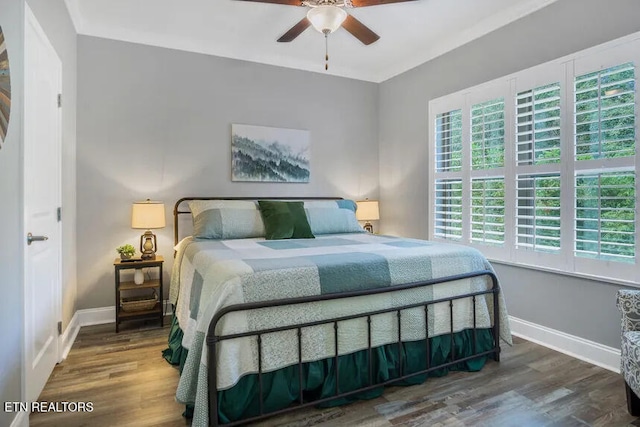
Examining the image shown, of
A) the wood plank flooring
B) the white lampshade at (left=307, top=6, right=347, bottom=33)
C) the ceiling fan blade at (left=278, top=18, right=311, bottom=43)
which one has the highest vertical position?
the ceiling fan blade at (left=278, top=18, right=311, bottom=43)

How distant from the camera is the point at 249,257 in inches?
87.1

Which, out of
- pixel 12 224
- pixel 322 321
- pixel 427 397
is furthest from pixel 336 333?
pixel 12 224

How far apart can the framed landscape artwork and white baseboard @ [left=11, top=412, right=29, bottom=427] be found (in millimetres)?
1249

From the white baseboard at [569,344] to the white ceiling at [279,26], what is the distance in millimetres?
2621

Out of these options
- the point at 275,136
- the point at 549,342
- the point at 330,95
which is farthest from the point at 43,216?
the point at 549,342

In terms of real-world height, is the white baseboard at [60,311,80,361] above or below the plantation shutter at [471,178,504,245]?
below

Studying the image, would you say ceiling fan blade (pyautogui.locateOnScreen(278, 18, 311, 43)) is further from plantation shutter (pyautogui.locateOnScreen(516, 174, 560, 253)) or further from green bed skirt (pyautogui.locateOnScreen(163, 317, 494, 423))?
green bed skirt (pyautogui.locateOnScreen(163, 317, 494, 423))

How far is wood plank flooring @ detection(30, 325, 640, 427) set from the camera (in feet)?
6.20

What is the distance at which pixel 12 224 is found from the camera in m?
1.67

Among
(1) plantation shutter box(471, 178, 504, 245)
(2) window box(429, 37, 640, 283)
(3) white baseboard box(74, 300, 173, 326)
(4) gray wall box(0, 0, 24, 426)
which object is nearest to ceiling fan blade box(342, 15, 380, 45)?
(2) window box(429, 37, 640, 283)

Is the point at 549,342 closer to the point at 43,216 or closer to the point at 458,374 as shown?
the point at 458,374

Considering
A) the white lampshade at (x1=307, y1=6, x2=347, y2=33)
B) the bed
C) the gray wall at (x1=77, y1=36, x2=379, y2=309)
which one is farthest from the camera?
the gray wall at (x1=77, y1=36, x2=379, y2=309)

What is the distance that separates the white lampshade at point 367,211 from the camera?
444cm

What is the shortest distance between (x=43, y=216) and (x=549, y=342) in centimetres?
373
